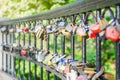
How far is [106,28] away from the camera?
5.03 feet

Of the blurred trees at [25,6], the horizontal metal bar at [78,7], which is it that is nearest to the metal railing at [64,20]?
the horizontal metal bar at [78,7]

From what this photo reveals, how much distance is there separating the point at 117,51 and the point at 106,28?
0.12 meters

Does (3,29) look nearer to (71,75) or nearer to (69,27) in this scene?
(69,27)

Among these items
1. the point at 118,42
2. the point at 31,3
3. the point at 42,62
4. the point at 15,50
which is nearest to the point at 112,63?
the point at 15,50

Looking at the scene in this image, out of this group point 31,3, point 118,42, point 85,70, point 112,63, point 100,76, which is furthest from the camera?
point 31,3

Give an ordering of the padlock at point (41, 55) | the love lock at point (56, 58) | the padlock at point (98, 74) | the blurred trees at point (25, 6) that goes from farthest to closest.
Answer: the blurred trees at point (25, 6) → the padlock at point (41, 55) → the love lock at point (56, 58) → the padlock at point (98, 74)

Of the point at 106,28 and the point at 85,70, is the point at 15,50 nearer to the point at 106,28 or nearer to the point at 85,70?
the point at 85,70

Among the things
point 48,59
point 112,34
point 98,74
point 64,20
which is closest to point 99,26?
point 112,34

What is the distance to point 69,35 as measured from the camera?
220 cm

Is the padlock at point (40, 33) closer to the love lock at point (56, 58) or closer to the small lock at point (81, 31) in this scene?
the love lock at point (56, 58)

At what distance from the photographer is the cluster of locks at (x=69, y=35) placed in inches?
59.9

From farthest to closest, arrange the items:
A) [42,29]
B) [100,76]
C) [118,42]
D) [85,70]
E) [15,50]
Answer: [15,50] → [42,29] → [85,70] → [100,76] → [118,42]

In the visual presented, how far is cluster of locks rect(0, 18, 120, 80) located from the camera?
1.52 meters

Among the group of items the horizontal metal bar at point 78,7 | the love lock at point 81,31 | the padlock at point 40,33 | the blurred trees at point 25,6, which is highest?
the blurred trees at point 25,6
